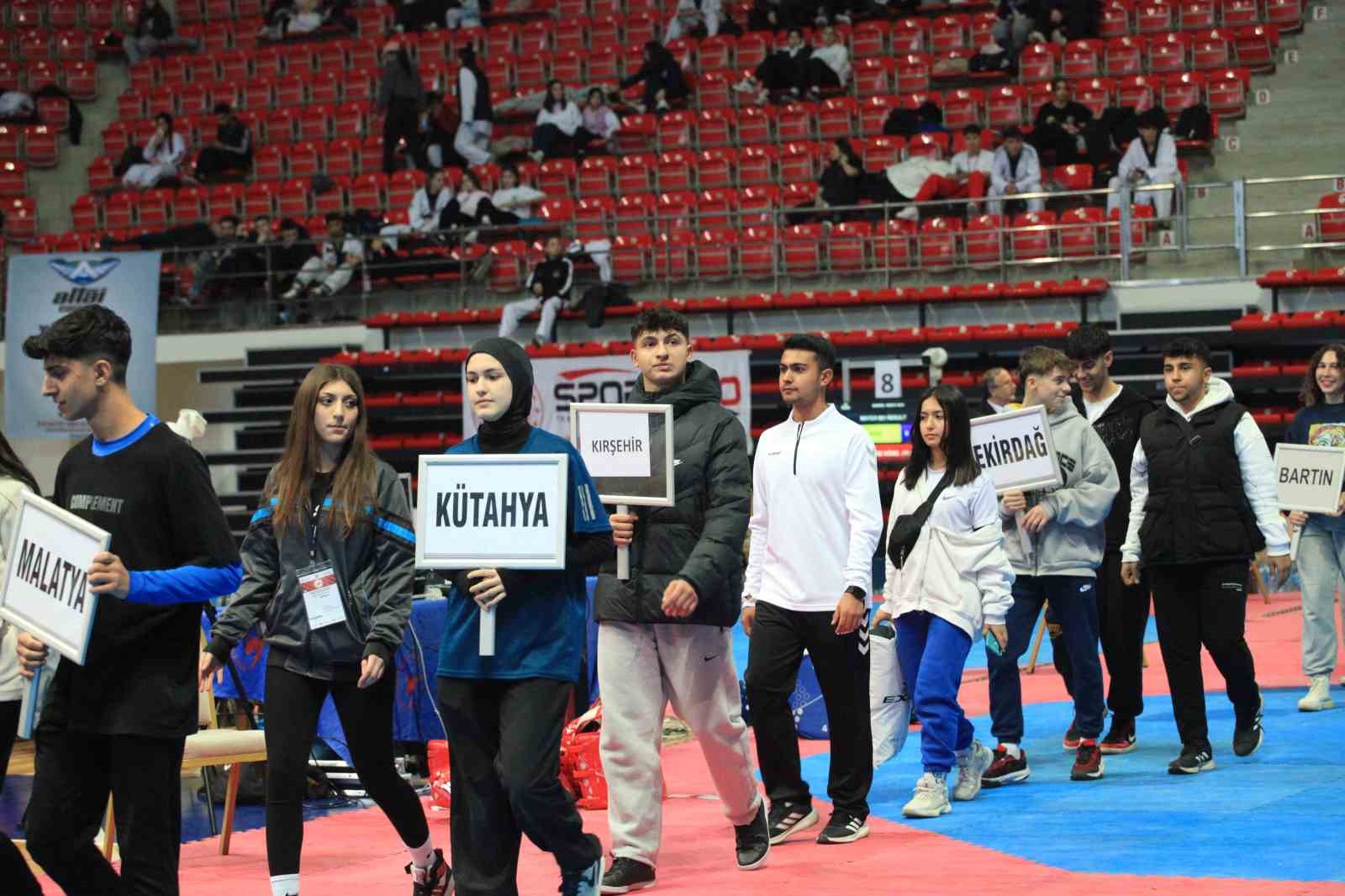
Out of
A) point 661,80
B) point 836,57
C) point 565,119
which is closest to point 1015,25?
point 836,57

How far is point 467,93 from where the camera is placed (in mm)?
21750

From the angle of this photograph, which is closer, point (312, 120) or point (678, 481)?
point (678, 481)

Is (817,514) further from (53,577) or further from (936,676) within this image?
(53,577)

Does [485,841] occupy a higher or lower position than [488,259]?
lower

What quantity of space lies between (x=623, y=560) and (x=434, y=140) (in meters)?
17.0

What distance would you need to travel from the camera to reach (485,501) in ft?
15.5

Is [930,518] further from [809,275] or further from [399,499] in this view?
[809,275]

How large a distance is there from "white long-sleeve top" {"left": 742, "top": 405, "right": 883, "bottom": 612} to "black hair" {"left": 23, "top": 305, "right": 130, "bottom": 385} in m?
2.49

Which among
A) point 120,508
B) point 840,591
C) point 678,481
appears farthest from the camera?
point 840,591

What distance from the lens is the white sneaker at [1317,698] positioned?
8859 millimetres

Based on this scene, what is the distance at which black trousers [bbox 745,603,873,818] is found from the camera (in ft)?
20.4

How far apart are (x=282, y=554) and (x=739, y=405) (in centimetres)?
1065

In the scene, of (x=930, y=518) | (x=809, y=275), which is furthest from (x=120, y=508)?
(x=809, y=275)

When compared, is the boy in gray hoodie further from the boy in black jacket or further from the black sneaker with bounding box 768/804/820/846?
the black sneaker with bounding box 768/804/820/846
